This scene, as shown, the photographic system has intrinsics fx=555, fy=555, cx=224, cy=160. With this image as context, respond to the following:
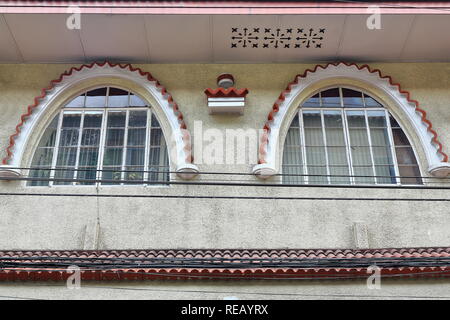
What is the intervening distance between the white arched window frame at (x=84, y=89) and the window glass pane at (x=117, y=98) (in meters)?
0.12

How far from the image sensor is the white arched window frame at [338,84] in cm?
929

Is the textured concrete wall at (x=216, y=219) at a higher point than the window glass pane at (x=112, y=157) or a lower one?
lower

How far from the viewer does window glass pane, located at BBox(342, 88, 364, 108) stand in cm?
1023

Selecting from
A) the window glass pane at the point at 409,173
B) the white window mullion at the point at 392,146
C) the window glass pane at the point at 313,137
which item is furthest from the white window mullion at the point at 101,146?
the window glass pane at the point at 409,173

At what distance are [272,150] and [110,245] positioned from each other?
10.1 ft

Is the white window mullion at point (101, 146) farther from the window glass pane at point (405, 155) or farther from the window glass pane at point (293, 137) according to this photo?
the window glass pane at point (405, 155)

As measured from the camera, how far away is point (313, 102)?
10.3 metres

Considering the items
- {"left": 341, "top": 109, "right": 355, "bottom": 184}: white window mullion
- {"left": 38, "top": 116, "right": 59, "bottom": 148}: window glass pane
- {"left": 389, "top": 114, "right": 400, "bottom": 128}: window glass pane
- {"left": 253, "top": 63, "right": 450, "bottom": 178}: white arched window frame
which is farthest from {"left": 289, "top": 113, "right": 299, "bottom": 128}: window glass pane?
{"left": 38, "top": 116, "right": 59, "bottom": 148}: window glass pane

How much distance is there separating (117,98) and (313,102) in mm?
3625

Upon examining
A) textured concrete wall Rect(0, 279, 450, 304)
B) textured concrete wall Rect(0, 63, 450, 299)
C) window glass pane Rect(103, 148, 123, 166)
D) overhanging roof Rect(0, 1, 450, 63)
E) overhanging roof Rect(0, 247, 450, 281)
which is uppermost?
overhanging roof Rect(0, 1, 450, 63)

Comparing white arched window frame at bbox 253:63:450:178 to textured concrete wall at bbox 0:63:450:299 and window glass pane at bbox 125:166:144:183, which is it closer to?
textured concrete wall at bbox 0:63:450:299

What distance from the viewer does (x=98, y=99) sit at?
33.7ft

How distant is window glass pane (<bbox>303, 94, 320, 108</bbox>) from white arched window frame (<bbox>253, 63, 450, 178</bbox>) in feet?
0.28

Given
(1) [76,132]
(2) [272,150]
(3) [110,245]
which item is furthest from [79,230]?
(2) [272,150]
